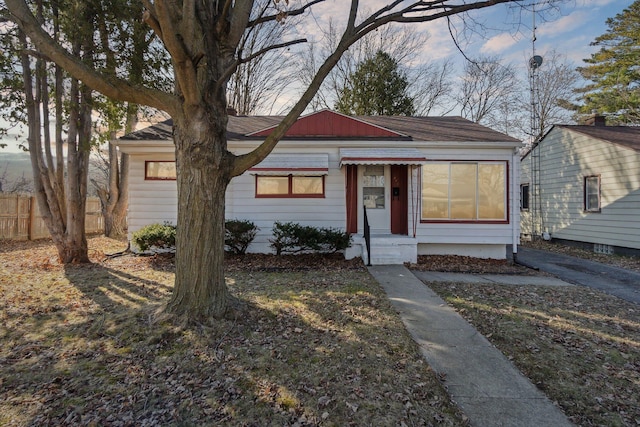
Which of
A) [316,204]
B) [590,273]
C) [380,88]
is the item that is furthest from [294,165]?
[380,88]

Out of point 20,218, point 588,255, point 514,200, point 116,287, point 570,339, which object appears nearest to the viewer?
point 570,339

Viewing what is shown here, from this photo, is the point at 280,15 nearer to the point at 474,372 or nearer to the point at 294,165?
the point at 294,165

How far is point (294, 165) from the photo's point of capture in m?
8.93

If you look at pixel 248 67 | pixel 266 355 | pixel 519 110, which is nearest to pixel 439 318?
pixel 266 355

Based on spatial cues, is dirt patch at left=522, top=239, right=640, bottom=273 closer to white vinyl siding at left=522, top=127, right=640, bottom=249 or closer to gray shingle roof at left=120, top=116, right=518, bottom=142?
white vinyl siding at left=522, top=127, right=640, bottom=249

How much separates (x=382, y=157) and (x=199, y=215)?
5.83 metres

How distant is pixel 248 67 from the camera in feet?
66.7

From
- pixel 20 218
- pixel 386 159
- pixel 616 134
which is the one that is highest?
pixel 616 134

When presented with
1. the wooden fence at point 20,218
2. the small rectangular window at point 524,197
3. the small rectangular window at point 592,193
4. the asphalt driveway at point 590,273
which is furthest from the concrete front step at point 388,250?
the wooden fence at point 20,218

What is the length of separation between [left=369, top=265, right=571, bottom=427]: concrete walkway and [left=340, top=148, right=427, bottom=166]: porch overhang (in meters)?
4.28

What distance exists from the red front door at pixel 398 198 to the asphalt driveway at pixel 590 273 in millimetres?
3514

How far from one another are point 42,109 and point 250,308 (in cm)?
809

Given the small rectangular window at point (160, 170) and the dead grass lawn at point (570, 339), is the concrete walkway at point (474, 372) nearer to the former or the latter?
the dead grass lawn at point (570, 339)

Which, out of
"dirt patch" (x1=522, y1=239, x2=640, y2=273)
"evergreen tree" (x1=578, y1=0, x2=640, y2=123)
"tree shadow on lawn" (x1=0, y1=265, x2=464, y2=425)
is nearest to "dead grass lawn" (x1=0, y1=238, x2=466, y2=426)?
"tree shadow on lawn" (x1=0, y1=265, x2=464, y2=425)
